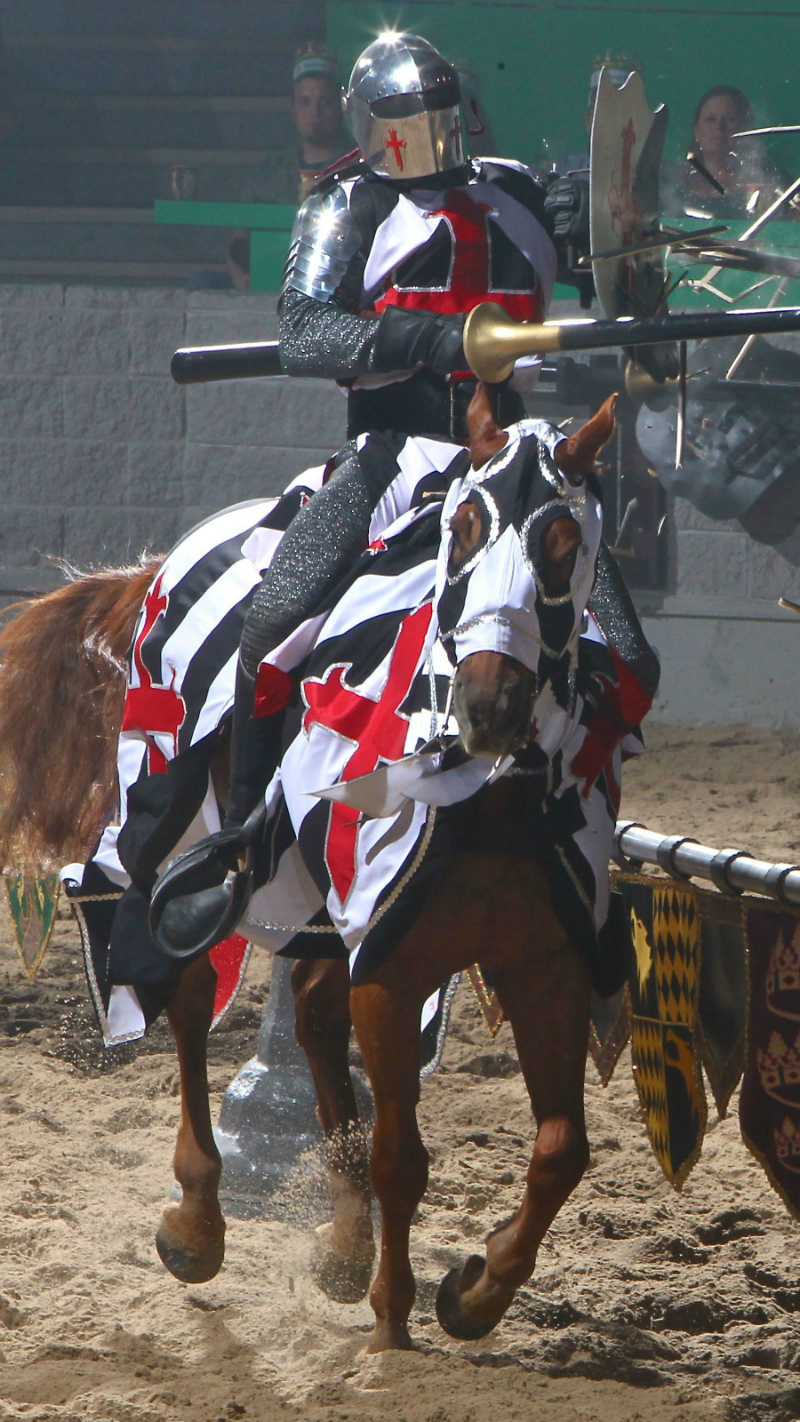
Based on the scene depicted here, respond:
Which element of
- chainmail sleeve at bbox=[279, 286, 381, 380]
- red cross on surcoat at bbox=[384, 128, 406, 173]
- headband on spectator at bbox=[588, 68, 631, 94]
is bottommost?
chainmail sleeve at bbox=[279, 286, 381, 380]

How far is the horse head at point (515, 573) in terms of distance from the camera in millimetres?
2053

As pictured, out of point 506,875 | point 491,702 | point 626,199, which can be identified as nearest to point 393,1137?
point 506,875

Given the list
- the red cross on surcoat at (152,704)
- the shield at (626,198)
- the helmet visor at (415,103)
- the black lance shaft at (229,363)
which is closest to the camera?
the shield at (626,198)

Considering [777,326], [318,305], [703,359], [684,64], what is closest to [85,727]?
[318,305]

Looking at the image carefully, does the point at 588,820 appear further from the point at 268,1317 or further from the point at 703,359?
the point at 703,359

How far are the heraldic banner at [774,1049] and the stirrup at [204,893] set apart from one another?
0.85 meters

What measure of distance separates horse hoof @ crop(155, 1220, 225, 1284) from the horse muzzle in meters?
1.32

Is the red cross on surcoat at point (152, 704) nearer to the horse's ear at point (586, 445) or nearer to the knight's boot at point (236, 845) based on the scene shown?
the knight's boot at point (236, 845)

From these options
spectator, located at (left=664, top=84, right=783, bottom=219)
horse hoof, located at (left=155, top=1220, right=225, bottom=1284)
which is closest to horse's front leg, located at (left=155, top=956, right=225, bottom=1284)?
horse hoof, located at (left=155, top=1220, right=225, bottom=1284)

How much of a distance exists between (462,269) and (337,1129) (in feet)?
5.24

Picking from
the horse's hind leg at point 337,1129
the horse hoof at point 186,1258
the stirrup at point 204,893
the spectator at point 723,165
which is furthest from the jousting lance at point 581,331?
the spectator at point 723,165

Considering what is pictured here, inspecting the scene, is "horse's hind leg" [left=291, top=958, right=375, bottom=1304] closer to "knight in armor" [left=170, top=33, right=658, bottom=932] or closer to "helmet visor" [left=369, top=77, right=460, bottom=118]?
"knight in armor" [left=170, top=33, right=658, bottom=932]

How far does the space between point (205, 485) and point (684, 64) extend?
3190mm

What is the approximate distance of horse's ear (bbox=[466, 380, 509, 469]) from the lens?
7.30 ft
